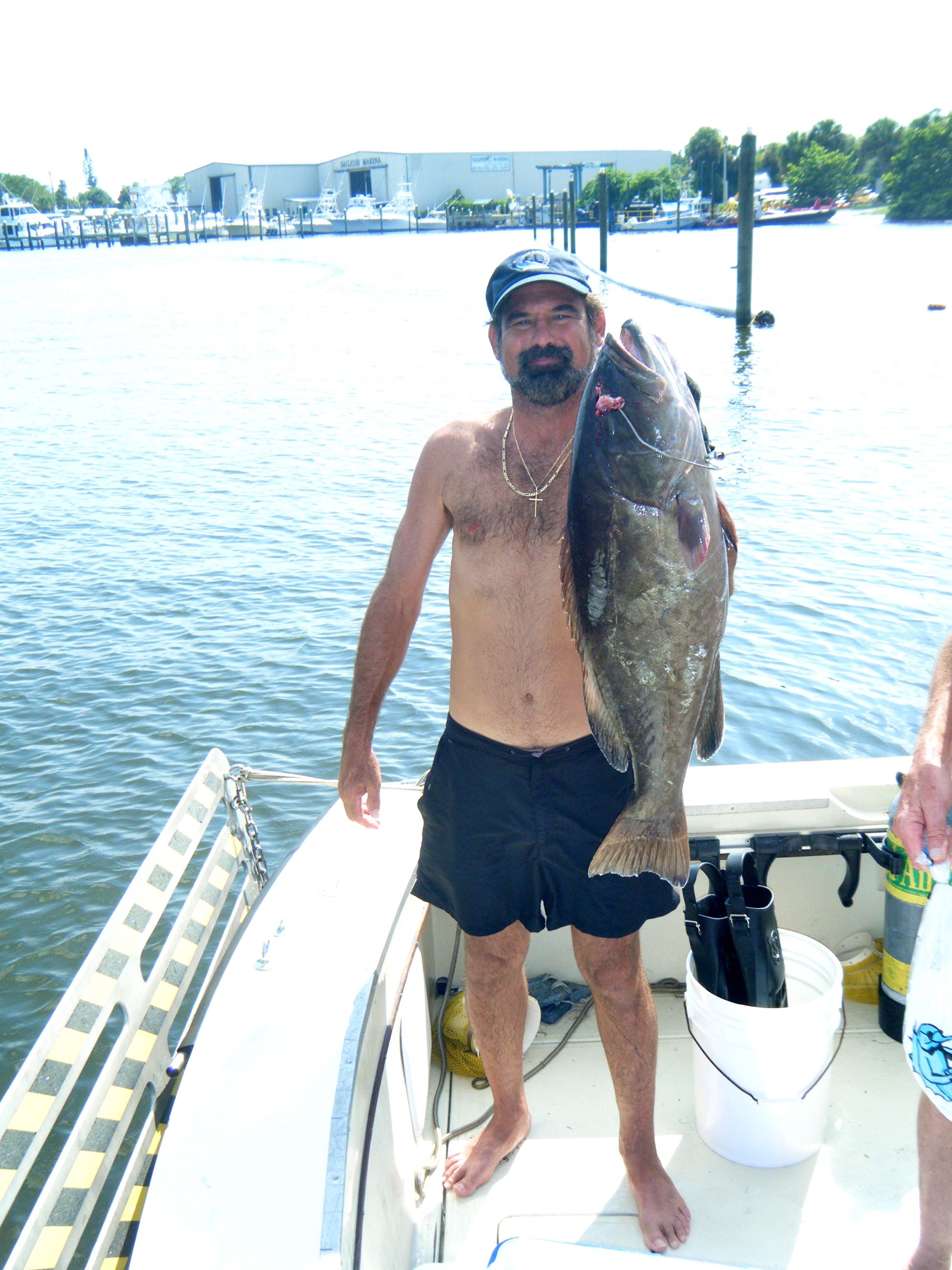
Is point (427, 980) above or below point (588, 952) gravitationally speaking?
below

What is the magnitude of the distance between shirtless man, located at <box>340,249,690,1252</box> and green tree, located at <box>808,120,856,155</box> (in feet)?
406

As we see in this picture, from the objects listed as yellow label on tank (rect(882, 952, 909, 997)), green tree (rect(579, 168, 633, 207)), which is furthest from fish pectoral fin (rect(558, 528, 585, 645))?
green tree (rect(579, 168, 633, 207))

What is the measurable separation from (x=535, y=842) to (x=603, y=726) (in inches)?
17.4

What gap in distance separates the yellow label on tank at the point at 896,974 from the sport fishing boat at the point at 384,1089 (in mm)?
210

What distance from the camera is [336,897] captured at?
8.93 ft

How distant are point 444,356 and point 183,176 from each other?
134473 mm

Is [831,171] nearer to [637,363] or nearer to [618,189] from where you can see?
[618,189]

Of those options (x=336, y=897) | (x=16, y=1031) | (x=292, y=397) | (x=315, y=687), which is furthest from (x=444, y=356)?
(x=336, y=897)

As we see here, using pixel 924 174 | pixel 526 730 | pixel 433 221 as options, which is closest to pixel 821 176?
pixel 924 174

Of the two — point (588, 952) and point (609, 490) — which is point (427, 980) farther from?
point (609, 490)

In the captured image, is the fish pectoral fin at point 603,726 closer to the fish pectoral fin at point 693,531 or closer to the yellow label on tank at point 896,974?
the fish pectoral fin at point 693,531

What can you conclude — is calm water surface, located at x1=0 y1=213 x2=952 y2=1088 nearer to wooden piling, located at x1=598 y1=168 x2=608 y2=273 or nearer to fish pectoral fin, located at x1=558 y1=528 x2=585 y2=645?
fish pectoral fin, located at x1=558 y1=528 x2=585 y2=645

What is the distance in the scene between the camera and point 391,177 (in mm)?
125625

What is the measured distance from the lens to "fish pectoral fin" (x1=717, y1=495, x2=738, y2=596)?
1.98 meters
